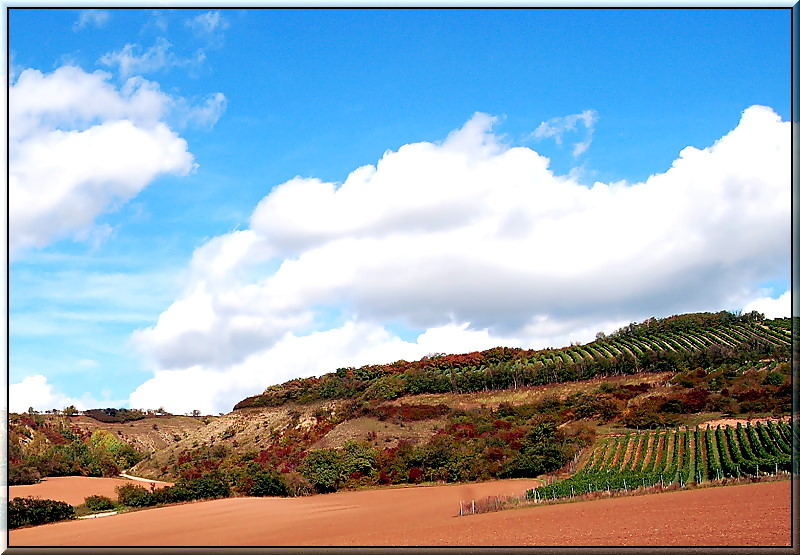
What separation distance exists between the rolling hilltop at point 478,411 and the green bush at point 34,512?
6.46m

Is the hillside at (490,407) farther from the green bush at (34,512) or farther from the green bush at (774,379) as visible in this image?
the green bush at (34,512)

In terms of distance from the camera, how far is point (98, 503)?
23203 millimetres

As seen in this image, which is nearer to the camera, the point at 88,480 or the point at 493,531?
the point at 493,531

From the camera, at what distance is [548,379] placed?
51.1 metres

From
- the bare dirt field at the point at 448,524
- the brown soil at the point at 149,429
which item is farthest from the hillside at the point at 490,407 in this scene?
the bare dirt field at the point at 448,524

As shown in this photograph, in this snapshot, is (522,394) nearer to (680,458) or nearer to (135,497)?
(680,458)

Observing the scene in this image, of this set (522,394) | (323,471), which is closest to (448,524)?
(323,471)

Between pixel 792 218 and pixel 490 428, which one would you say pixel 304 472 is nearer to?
pixel 490 428

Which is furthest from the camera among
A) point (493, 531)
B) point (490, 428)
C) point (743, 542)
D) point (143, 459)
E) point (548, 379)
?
point (548, 379)

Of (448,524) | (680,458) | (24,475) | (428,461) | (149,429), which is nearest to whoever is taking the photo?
(448,524)

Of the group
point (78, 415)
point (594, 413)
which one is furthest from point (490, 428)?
point (78, 415)

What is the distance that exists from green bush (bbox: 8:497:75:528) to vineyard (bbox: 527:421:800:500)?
13338 mm

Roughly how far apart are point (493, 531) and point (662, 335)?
50.2 meters

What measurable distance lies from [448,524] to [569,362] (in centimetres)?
4151
